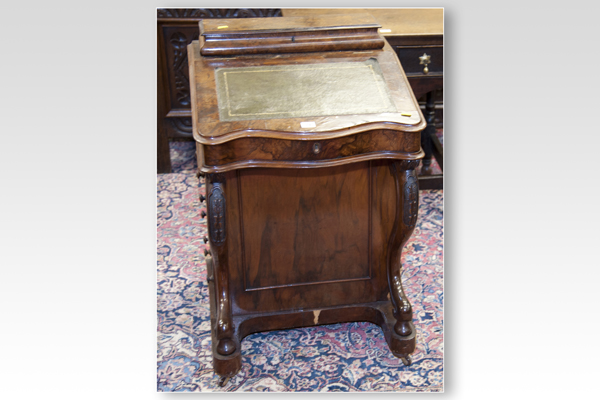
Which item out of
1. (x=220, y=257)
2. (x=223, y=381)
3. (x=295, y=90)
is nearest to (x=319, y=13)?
(x=295, y=90)

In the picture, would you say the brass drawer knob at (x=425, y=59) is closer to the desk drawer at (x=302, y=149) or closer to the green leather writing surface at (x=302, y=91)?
the green leather writing surface at (x=302, y=91)

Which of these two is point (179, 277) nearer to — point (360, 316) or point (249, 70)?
point (360, 316)

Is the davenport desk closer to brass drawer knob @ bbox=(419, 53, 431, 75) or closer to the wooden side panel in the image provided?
the wooden side panel

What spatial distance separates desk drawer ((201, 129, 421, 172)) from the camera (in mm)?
2283

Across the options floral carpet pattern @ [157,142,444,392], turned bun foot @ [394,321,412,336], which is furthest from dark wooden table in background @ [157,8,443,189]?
turned bun foot @ [394,321,412,336]

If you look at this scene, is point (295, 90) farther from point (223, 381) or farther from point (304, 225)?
point (223, 381)

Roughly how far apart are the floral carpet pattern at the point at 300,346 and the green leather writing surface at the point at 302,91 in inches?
40.8

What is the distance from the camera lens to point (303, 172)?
2.64m

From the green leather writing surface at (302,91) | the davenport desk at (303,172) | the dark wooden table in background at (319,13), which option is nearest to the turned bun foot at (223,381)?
the davenport desk at (303,172)

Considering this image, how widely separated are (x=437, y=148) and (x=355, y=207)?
144 centimetres

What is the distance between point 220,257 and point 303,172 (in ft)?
1.41

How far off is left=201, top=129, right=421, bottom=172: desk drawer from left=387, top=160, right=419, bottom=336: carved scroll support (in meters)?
0.12

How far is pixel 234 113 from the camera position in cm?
234

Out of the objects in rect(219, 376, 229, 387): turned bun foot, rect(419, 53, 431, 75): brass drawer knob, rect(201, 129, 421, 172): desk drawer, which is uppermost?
rect(419, 53, 431, 75): brass drawer knob
